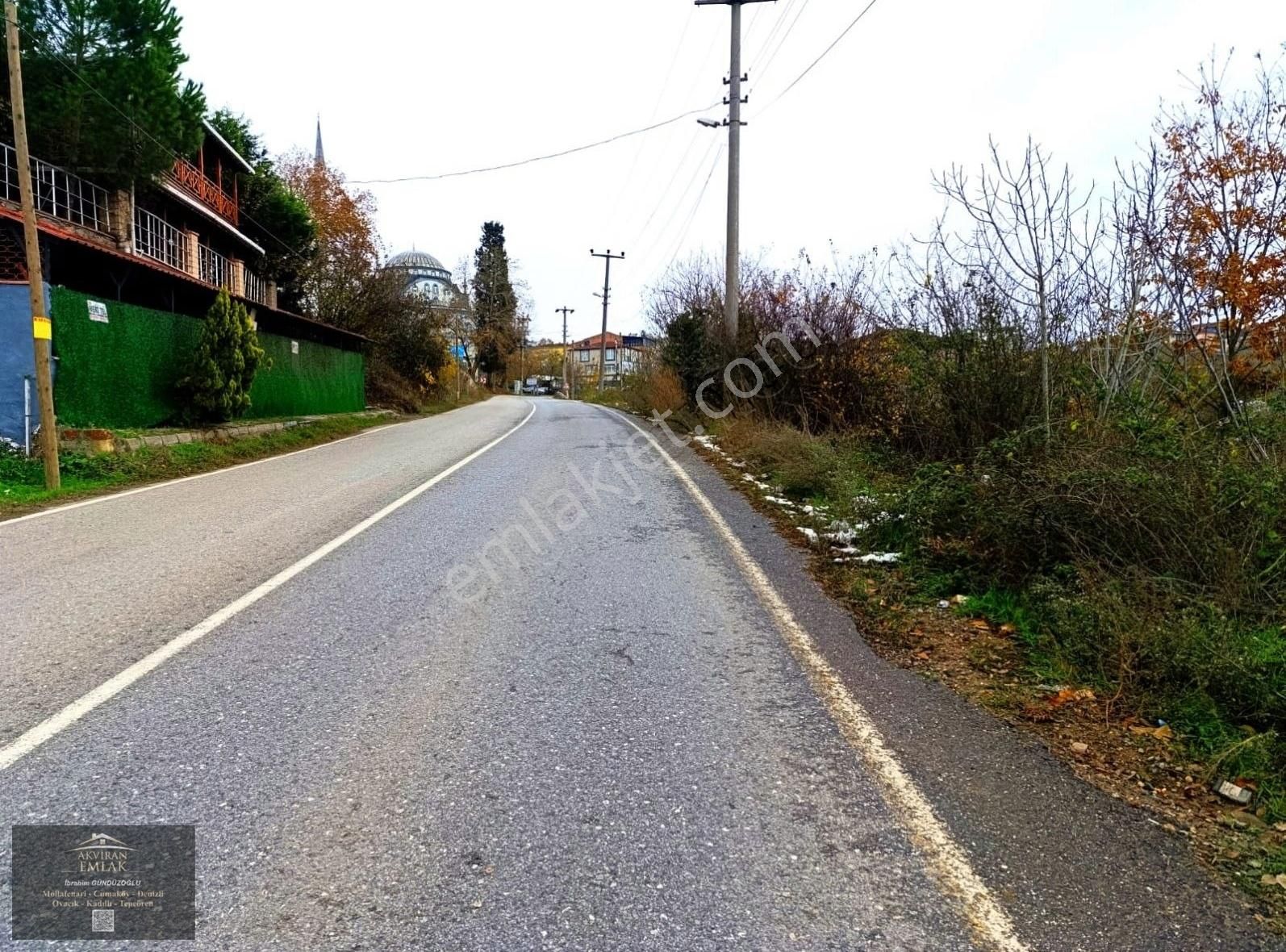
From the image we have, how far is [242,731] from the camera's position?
11.1 feet

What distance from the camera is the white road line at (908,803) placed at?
91.1 inches

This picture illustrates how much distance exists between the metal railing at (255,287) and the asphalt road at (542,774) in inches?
1109

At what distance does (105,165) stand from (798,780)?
22.7 meters

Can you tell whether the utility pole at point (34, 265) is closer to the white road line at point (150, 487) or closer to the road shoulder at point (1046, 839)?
the white road line at point (150, 487)

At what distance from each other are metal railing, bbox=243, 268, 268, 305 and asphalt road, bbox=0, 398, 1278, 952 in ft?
92.5

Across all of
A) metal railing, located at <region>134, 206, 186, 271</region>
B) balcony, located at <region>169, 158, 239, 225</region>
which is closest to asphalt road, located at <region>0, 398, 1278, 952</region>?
metal railing, located at <region>134, 206, 186, 271</region>

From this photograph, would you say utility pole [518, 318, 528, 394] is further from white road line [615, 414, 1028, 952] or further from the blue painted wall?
white road line [615, 414, 1028, 952]

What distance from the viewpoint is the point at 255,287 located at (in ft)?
104

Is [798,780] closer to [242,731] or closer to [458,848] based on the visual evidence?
[458,848]

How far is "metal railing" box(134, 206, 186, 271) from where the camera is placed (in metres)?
22.1

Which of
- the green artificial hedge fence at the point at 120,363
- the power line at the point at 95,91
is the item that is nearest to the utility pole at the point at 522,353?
the power line at the point at 95,91

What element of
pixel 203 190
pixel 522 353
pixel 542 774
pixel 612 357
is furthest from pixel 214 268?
pixel 612 357

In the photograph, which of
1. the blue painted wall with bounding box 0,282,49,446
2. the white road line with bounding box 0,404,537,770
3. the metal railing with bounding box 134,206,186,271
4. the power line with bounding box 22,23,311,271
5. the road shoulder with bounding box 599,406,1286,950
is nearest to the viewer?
the road shoulder with bounding box 599,406,1286,950

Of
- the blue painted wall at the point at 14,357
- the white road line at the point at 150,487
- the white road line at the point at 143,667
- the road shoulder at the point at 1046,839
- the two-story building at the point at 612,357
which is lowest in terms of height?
the road shoulder at the point at 1046,839
